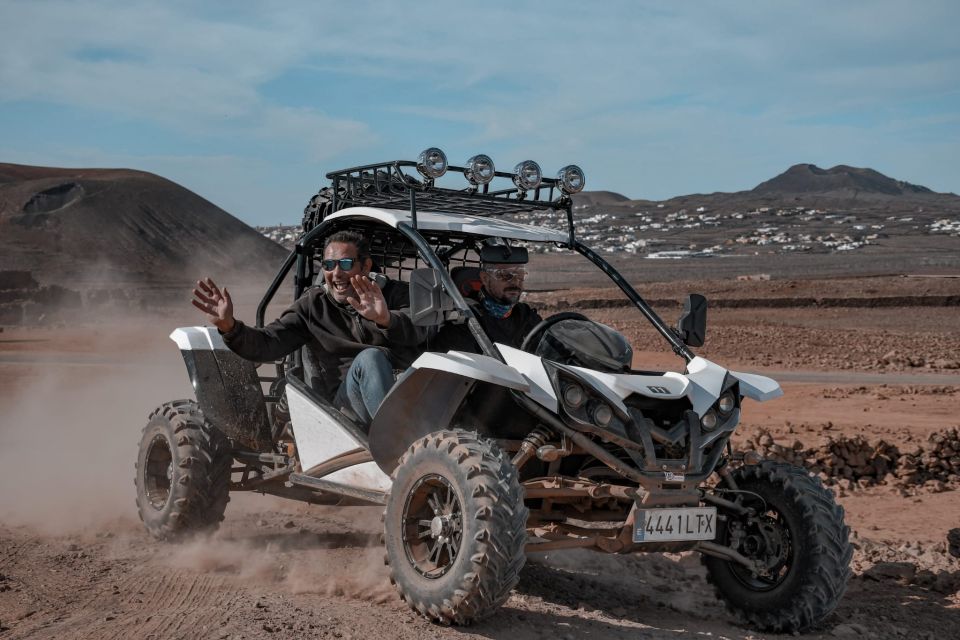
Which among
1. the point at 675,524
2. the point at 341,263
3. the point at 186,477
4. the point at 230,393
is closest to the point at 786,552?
the point at 675,524

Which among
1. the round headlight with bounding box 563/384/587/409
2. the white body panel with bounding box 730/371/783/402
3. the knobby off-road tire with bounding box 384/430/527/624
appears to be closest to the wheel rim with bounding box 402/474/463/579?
the knobby off-road tire with bounding box 384/430/527/624

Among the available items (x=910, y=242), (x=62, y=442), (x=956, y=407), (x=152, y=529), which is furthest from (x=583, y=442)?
(x=910, y=242)

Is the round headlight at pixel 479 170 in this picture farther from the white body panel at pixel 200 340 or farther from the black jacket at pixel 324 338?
the white body panel at pixel 200 340

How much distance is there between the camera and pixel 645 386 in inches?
205

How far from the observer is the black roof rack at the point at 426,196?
22.0 feet

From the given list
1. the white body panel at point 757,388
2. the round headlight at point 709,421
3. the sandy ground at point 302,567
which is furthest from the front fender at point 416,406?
the white body panel at point 757,388

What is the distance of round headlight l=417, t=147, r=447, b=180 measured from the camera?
611cm

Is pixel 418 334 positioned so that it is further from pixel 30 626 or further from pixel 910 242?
pixel 910 242

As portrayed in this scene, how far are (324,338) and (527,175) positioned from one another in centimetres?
159

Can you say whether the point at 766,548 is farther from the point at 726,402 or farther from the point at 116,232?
the point at 116,232

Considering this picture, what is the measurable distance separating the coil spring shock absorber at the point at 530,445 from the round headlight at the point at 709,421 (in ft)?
2.45

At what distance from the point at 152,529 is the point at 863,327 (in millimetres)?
24016

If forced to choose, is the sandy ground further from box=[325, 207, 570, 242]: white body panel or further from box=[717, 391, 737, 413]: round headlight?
box=[325, 207, 570, 242]: white body panel

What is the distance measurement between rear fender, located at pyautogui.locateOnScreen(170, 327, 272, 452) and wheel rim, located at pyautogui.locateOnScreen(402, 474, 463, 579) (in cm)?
208
